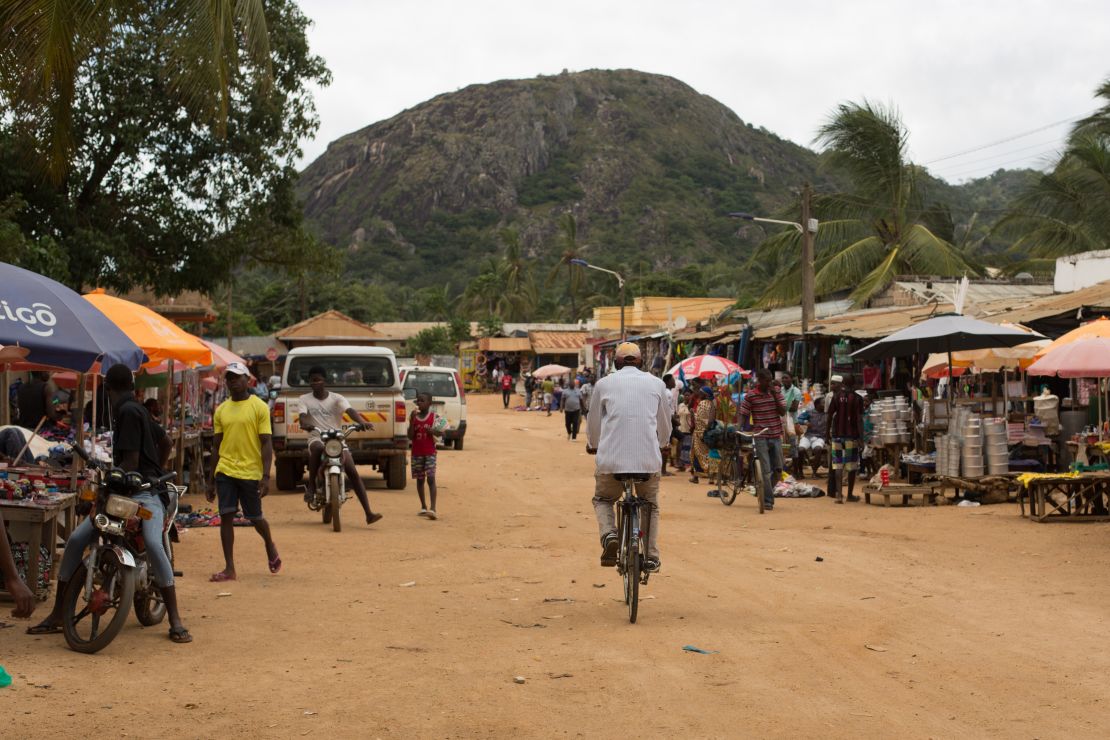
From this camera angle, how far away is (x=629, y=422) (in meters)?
8.83

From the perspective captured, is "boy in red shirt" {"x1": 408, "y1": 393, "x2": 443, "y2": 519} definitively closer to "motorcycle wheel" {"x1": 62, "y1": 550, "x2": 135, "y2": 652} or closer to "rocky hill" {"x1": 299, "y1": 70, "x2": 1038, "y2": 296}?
"motorcycle wheel" {"x1": 62, "y1": 550, "x2": 135, "y2": 652}

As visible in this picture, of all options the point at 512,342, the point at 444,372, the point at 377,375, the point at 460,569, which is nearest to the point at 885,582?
the point at 460,569

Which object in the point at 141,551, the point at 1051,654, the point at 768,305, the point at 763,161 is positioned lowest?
the point at 1051,654

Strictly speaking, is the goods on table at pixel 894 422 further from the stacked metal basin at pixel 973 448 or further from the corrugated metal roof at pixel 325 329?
the corrugated metal roof at pixel 325 329

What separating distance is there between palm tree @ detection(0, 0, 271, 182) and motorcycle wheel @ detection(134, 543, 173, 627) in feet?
13.9

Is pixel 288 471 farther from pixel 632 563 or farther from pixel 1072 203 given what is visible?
pixel 1072 203

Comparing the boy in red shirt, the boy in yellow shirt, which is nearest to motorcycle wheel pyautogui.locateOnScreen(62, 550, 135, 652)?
the boy in yellow shirt

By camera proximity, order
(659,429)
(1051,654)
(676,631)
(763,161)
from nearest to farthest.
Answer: (1051,654) < (676,631) < (659,429) < (763,161)

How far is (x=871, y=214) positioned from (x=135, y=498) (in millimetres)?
31386

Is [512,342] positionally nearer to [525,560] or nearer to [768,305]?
[768,305]

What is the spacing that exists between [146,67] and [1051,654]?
58.0 feet

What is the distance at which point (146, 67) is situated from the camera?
67.8 feet

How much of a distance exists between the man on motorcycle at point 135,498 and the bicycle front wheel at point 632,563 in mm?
2909

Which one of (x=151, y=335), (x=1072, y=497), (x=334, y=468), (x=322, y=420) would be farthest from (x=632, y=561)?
(x=1072, y=497)
